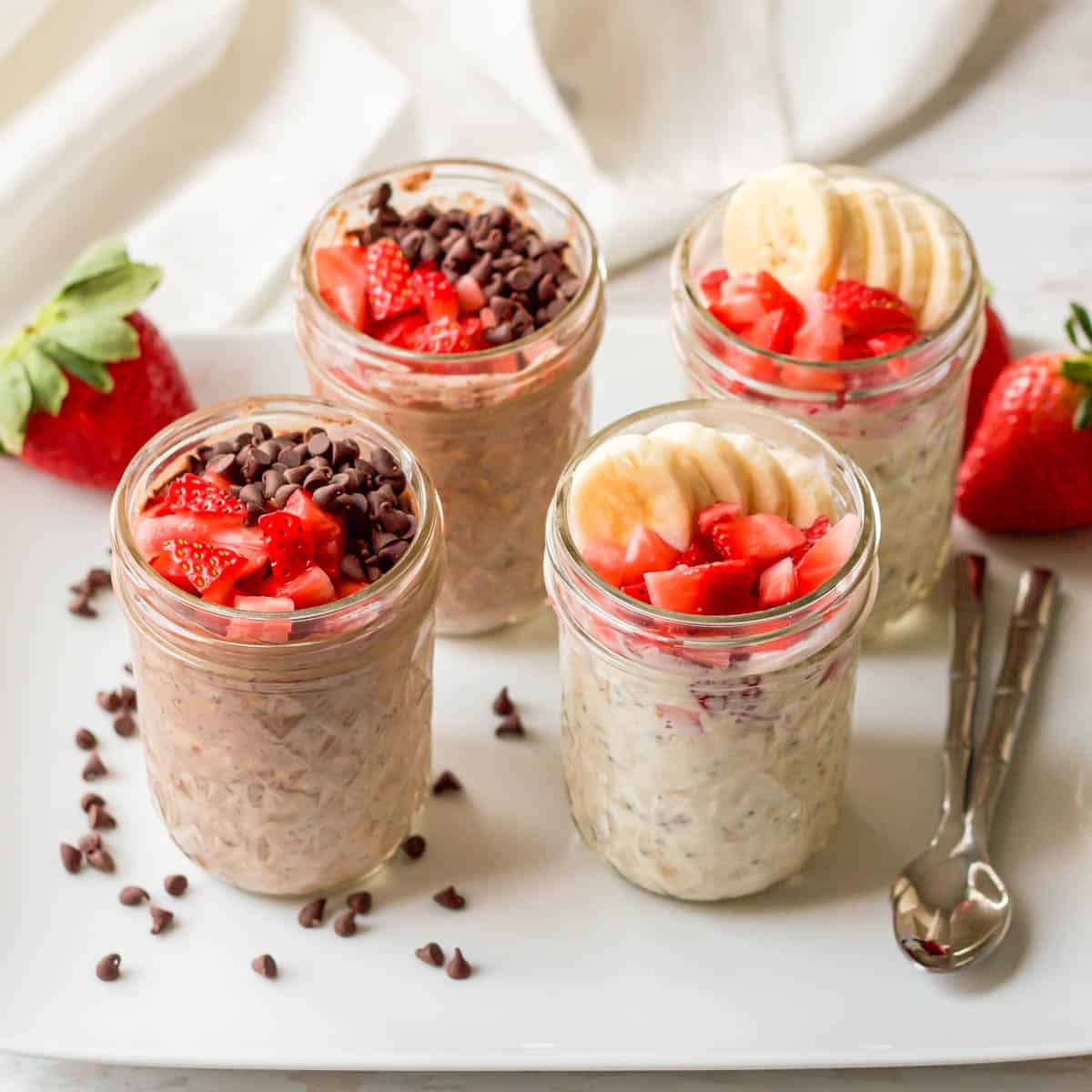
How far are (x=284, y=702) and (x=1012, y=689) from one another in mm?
1050

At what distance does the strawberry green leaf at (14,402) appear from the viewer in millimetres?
2822

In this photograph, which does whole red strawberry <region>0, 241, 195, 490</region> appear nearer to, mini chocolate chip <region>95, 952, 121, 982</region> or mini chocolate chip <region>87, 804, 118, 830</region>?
mini chocolate chip <region>87, 804, 118, 830</region>

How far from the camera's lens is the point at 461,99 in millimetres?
3943

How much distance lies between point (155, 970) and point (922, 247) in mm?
1384

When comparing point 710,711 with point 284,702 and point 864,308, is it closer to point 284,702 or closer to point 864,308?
point 284,702

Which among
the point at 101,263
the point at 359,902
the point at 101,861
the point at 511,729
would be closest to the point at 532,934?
the point at 359,902

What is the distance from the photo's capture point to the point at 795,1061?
86.4 inches

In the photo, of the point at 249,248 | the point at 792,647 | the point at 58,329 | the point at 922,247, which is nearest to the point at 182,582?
the point at 792,647

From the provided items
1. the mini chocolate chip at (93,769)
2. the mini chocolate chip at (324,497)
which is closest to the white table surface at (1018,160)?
the mini chocolate chip at (93,769)

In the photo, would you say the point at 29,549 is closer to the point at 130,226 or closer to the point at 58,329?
the point at 58,329

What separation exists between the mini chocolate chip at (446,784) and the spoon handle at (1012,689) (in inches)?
A: 26.8

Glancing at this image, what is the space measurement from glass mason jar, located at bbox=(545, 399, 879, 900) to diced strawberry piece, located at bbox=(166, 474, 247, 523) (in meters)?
0.37

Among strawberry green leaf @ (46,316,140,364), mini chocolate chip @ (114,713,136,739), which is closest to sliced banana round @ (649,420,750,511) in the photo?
mini chocolate chip @ (114,713,136,739)

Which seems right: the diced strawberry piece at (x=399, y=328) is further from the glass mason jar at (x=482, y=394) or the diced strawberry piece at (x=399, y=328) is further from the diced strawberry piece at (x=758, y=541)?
the diced strawberry piece at (x=758, y=541)
